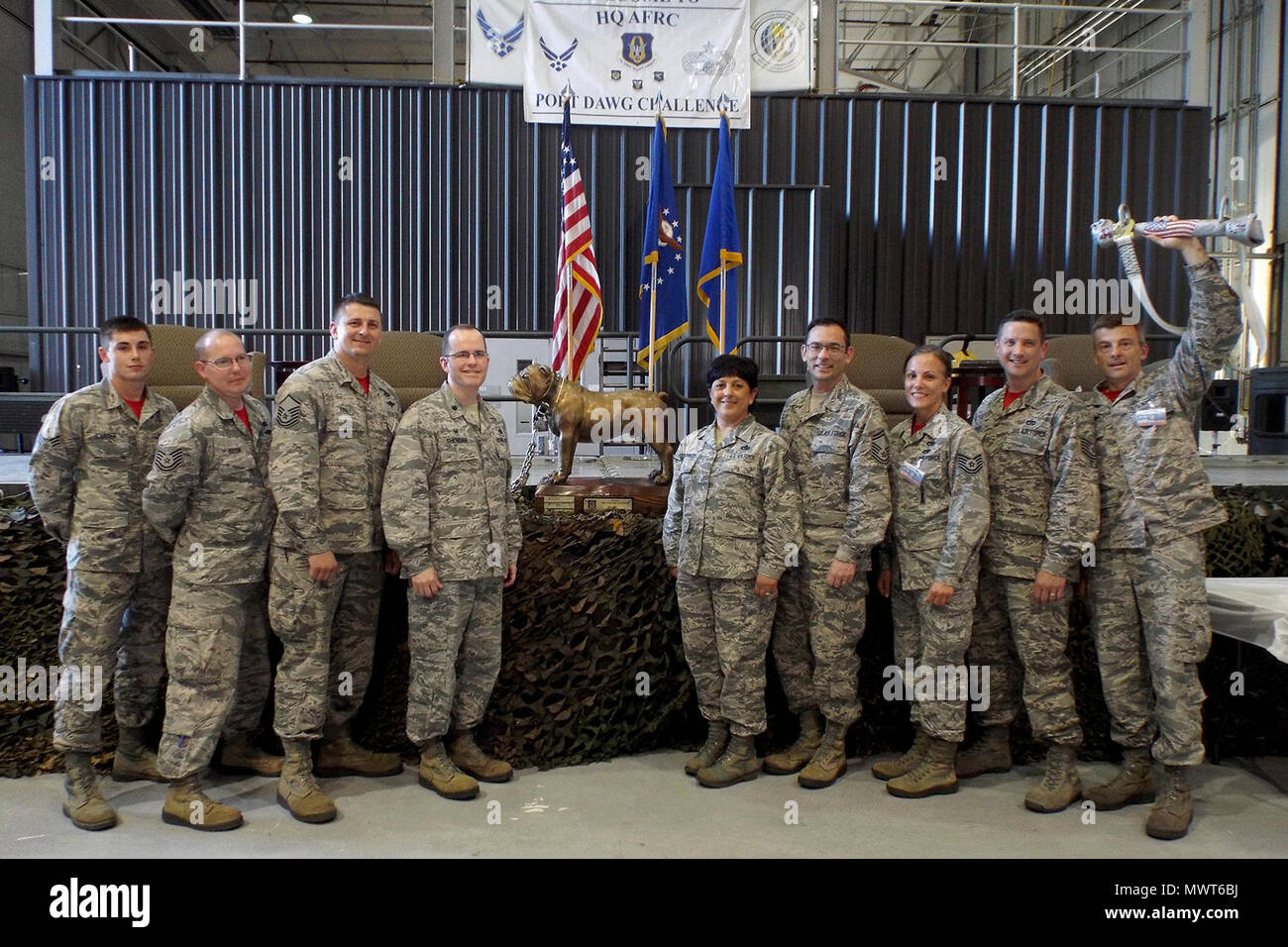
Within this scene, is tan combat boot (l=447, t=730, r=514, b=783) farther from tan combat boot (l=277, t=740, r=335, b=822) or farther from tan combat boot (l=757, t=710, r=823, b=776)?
tan combat boot (l=757, t=710, r=823, b=776)

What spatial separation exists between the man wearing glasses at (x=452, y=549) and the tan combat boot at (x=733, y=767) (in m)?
0.79

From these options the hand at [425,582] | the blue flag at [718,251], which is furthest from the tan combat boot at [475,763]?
the blue flag at [718,251]

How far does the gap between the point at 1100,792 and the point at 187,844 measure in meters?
3.21

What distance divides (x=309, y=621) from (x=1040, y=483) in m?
2.72

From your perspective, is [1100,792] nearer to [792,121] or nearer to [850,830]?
[850,830]

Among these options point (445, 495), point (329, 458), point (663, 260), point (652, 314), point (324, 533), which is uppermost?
point (663, 260)

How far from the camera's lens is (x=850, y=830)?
9.80ft

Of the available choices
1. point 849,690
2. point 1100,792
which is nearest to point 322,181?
point 849,690

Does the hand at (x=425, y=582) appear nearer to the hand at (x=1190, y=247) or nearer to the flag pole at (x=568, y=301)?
the hand at (x=1190, y=247)

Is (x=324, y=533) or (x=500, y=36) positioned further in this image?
(x=500, y=36)

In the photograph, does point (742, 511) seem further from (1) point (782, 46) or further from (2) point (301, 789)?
(1) point (782, 46)

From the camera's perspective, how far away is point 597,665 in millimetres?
3691

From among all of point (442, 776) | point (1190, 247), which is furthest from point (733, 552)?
point (1190, 247)

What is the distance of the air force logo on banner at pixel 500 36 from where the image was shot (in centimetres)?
772
